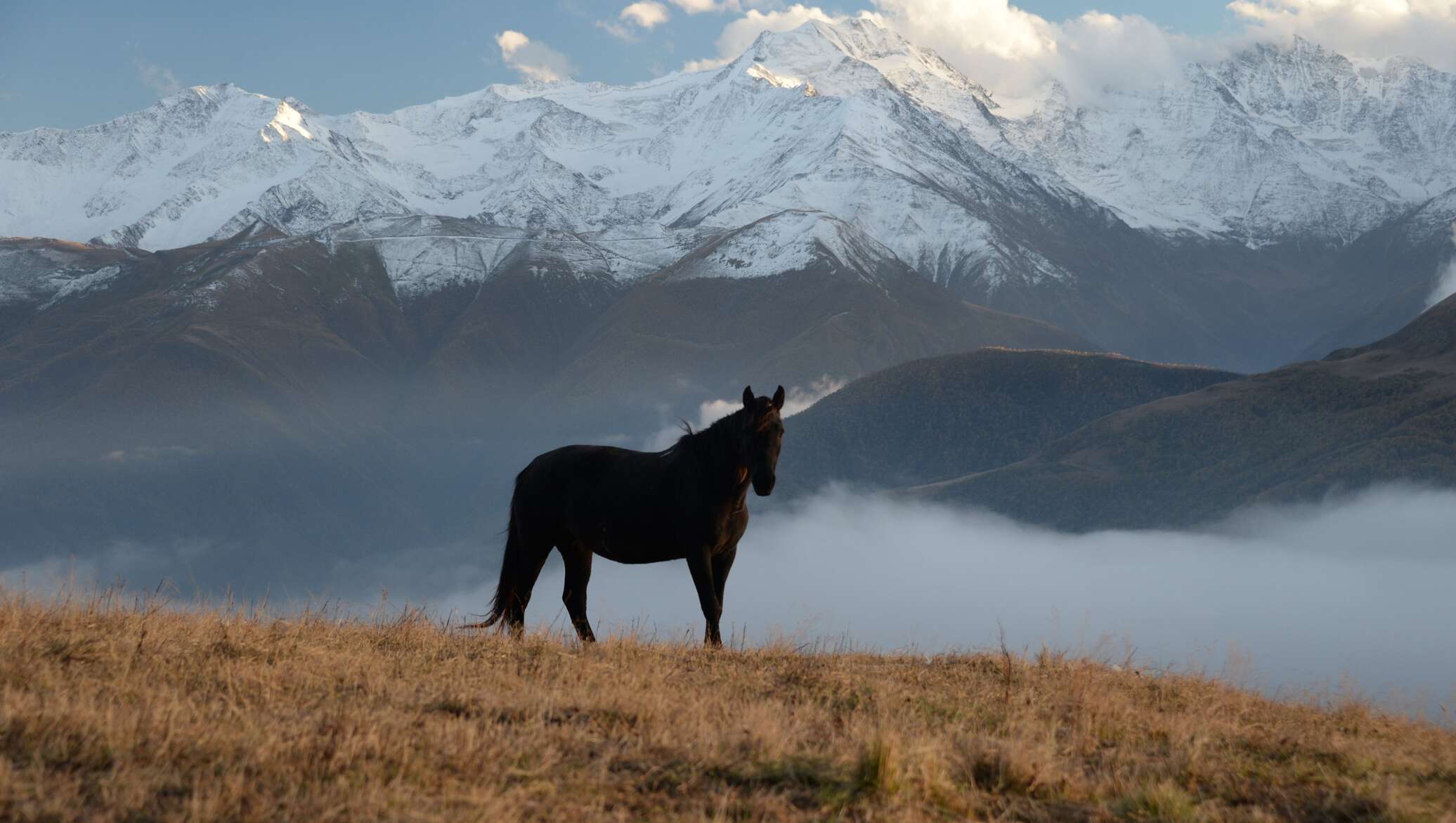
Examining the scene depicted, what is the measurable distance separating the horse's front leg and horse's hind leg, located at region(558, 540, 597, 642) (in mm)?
1676

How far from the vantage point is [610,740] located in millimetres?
7945

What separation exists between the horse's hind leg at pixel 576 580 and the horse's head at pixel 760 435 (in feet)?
8.76

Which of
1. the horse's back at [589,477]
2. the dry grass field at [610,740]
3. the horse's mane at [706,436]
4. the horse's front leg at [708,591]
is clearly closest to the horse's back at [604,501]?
the horse's back at [589,477]

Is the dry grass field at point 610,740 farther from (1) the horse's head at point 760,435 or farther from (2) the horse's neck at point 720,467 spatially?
(2) the horse's neck at point 720,467

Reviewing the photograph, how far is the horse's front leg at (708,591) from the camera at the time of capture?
13.3 meters

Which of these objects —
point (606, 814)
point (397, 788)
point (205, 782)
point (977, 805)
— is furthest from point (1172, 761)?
point (205, 782)

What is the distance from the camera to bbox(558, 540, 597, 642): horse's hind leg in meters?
14.5

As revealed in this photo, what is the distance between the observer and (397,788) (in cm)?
661

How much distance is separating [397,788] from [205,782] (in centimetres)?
96

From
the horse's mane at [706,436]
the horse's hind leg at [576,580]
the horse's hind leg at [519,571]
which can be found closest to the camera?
the horse's mane at [706,436]

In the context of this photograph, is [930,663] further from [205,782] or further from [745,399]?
[205,782]

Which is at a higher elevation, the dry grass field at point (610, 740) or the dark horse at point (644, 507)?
the dark horse at point (644, 507)

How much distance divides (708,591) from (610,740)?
5.43 meters

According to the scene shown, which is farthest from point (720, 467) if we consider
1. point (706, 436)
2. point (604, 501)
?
point (604, 501)
